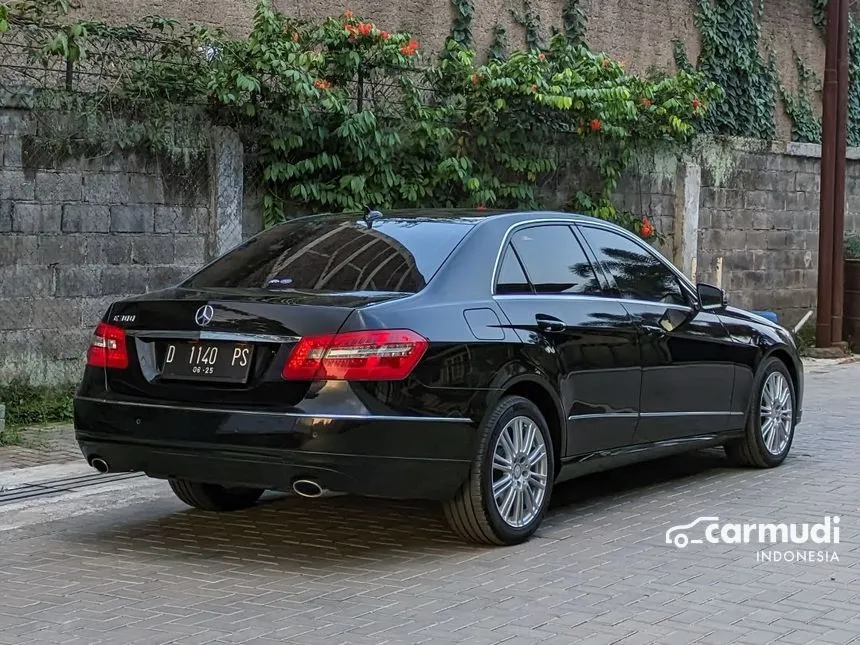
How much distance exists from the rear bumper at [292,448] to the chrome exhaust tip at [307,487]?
2 cm

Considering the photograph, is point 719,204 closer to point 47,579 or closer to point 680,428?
point 680,428

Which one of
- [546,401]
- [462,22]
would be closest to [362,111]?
[462,22]

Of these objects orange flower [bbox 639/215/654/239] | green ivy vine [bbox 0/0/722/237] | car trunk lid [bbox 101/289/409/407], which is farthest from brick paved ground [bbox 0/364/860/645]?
orange flower [bbox 639/215/654/239]

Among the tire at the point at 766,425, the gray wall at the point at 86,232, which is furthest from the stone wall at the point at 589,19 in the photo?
the tire at the point at 766,425

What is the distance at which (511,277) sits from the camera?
22.6 feet

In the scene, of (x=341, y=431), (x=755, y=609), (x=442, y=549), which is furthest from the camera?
(x=442, y=549)

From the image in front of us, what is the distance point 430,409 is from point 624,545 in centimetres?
122

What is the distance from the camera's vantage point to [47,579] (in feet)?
19.6

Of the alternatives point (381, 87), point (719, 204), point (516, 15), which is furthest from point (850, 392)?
point (516, 15)

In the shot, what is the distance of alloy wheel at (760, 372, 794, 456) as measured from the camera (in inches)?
344

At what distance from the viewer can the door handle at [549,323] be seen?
6.82m

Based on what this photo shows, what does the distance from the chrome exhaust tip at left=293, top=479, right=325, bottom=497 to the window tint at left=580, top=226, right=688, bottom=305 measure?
2.35m

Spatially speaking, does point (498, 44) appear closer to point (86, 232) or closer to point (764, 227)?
point (764, 227)

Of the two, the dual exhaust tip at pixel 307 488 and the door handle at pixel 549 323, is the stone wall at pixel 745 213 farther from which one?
the dual exhaust tip at pixel 307 488
